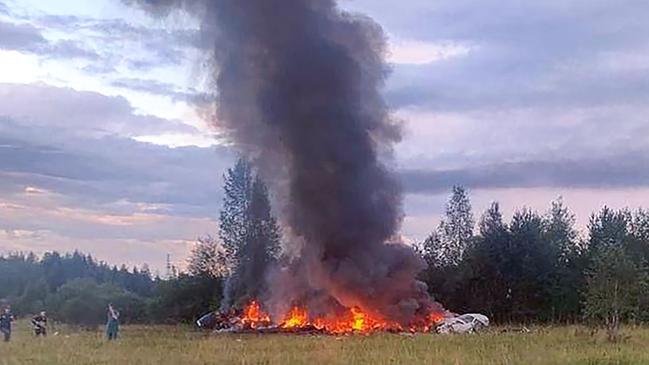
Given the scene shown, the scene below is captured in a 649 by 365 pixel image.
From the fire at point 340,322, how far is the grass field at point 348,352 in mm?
15230

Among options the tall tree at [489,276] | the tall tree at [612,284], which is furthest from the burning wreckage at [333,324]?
the tall tree at [489,276]

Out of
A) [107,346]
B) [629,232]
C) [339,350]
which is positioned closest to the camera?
[339,350]

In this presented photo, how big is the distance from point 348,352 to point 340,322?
24.5 meters

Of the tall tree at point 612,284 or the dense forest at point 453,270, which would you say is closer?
the tall tree at point 612,284

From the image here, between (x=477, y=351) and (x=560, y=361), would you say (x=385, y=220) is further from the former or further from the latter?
(x=560, y=361)

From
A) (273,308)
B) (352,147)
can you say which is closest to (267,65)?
(352,147)

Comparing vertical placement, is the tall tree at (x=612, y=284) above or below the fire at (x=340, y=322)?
above

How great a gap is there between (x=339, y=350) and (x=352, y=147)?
26.6 metres

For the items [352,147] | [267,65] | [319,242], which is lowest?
[319,242]

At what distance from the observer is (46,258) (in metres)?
125

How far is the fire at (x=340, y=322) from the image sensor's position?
5094cm

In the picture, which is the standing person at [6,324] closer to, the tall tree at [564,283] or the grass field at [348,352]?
the grass field at [348,352]

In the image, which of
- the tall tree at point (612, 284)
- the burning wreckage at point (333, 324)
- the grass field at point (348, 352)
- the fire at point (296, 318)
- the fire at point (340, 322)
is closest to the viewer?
the grass field at point (348, 352)

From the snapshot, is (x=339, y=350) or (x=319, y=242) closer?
(x=339, y=350)
